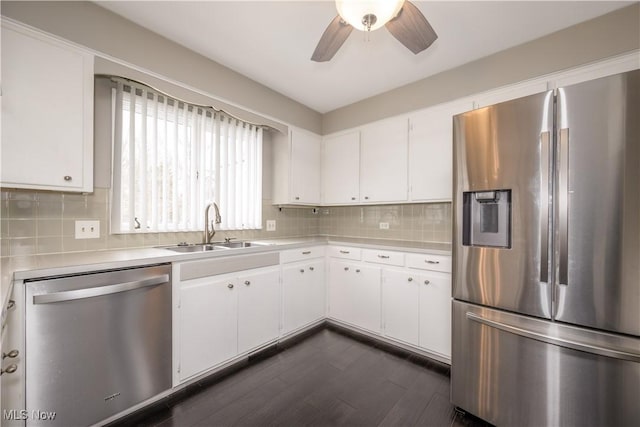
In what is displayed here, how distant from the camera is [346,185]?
310 centimetres

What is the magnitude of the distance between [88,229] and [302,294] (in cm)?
180

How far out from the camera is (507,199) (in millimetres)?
1491

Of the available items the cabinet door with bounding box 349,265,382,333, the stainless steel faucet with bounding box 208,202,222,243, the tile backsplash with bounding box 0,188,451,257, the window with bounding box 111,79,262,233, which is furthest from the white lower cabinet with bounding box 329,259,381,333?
the stainless steel faucet with bounding box 208,202,222,243

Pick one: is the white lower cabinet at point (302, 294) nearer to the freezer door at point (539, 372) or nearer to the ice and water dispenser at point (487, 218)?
the freezer door at point (539, 372)

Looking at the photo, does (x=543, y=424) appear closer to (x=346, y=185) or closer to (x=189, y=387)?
(x=189, y=387)

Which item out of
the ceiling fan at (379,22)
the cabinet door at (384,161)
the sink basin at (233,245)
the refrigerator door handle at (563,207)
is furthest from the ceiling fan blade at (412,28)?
the sink basin at (233,245)

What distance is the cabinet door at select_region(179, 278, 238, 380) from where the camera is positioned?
1755 mm

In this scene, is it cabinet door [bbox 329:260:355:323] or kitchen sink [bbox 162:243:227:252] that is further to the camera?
cabinet door [bbox 329:260:355:323]

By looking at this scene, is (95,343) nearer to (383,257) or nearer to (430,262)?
(383,257)

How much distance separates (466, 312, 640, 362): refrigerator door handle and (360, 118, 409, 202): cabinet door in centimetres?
139

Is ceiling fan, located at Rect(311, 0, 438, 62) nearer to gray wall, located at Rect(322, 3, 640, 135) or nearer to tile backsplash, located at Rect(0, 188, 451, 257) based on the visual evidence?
gray wall, located at Rect(322, 3, 640, 135)

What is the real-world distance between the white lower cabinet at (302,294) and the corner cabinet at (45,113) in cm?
168

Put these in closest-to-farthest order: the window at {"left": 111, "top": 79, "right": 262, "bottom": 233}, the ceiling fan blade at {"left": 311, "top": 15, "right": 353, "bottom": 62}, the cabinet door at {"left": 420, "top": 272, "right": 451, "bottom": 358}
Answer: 1. the ceiling fan blade at {"left": 311, "top": 15, "right": 353, "bottom": 62}
2. the window at {"left": 111, "top": 79, "right": 262, "bottom": 233}
3. the cabinet door at {"left": 420, "top": 272, "right": 451, "bottom": 358}

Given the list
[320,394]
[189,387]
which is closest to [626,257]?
[320,394]
